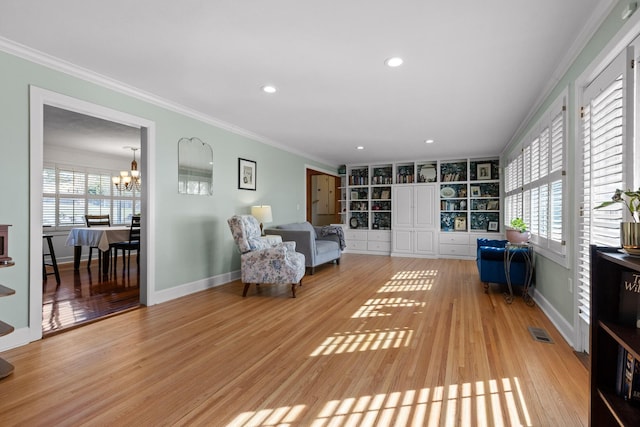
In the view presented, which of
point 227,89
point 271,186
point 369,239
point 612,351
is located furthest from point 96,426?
point 369,239

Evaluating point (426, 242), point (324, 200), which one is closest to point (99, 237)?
point (324, 200)

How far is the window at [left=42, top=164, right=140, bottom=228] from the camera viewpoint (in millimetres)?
6332

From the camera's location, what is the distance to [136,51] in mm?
2605

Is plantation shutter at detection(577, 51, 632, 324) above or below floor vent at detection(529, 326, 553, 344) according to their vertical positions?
above

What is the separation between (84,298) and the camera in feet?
12.7

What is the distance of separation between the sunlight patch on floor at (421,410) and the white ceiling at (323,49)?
7.59 feet

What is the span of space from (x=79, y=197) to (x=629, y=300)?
329 inches

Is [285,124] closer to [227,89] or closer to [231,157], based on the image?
[231,157]

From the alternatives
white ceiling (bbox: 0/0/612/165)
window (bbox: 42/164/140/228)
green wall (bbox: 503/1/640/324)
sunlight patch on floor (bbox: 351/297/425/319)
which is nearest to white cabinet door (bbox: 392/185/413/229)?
white ceiling (bbox: 0/0/612/165)

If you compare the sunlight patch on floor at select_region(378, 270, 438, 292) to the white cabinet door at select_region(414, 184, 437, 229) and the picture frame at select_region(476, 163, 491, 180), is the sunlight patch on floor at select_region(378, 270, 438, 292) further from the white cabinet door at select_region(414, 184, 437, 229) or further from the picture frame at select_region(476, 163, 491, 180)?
the picture frame at select_region(476, 163, 491, 180)

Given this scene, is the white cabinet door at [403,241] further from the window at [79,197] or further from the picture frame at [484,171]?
the window at [79,197]

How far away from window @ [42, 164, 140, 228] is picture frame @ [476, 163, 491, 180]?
26.4 feet

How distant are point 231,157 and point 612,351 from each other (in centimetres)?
455

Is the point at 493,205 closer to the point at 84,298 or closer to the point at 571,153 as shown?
the point at 571,153
